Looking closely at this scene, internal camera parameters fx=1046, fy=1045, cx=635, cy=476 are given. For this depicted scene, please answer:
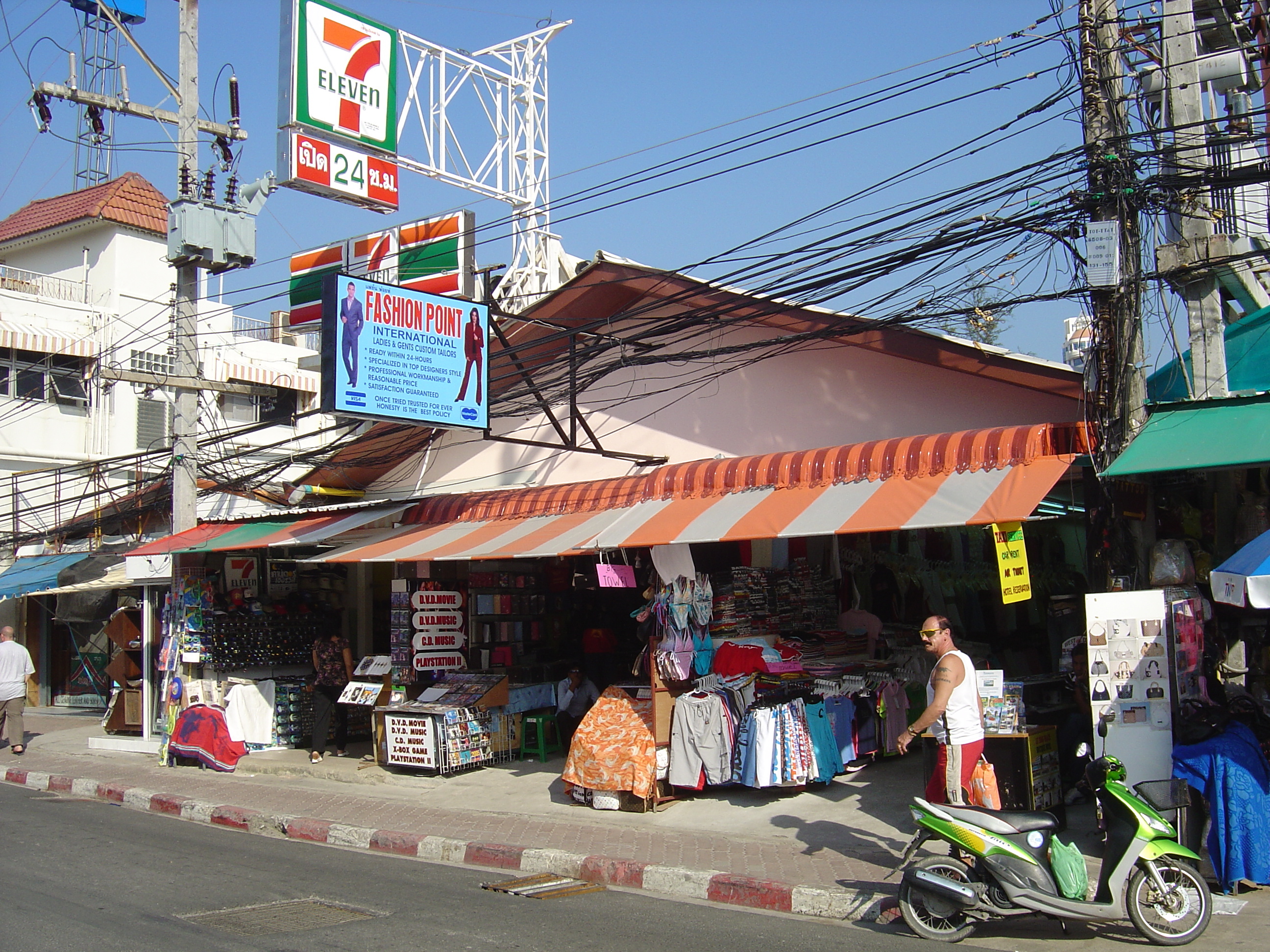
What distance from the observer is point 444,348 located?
11133 mm

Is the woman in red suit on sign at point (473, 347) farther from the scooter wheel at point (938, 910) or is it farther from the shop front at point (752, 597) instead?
the scooter wheel at point (938, 910)

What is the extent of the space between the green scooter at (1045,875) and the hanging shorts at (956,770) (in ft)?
2.64

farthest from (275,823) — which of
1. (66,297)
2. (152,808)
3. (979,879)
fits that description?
(66,297)

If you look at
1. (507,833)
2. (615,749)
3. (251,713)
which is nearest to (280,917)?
(507,833)

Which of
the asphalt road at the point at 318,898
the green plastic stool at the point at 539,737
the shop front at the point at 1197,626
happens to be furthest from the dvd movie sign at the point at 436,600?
the shop front at the point at 1197,626

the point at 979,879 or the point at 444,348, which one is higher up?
the point at 444,348

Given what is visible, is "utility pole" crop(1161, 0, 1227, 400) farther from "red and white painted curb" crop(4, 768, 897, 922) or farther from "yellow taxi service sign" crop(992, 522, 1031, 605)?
"red and white painted curb" crop(4, 768, 897, 922)

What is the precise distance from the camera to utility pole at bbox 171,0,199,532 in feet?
47.7

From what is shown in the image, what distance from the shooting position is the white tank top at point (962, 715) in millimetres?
A: 7098

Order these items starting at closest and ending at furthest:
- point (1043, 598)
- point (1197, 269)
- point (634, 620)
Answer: point (1197, 269) → point (1043, 598) → point (634, 620)

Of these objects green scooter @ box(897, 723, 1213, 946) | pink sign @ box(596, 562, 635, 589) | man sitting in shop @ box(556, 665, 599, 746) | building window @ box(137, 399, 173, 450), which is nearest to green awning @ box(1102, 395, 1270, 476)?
green scooter @ box(897, 723, 1213, 946)

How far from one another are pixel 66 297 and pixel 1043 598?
25.9 metres

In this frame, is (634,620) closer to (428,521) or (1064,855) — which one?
(428,521)

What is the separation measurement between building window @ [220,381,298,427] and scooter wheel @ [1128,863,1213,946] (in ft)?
78.3
